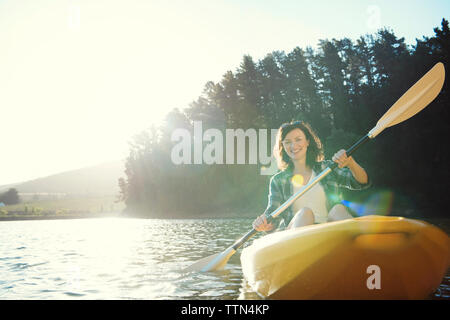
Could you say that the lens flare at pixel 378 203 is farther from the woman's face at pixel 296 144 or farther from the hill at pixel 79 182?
the hill at pixel 79 182

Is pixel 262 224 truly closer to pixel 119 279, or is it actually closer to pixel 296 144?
pixel 296 144

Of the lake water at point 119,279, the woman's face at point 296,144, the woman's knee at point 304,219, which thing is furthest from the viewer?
the woman's face at point 296,144

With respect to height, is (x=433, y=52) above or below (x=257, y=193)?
above

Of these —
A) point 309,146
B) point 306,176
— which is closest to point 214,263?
point 306,176

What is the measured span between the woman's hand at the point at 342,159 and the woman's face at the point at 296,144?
1.41 feet

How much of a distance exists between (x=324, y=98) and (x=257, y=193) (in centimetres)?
1037

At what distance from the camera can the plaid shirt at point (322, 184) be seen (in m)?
3.63

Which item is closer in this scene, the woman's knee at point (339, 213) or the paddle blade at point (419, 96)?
the woman's knee at point (339, 213)

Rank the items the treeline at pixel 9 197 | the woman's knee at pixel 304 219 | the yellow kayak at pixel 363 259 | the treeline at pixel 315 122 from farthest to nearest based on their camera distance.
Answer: the treeline at pixel 9 197 → the treeline at pixel 315 122 → the woman's knee at pixel 304 219 → the yellow kayak at pixel 363 259

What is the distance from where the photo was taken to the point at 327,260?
256 centimetres

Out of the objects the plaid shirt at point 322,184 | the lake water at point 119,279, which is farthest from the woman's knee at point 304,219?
the lake water at point 119,279

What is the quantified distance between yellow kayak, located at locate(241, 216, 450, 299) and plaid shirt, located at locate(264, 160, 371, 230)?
3.26ft
